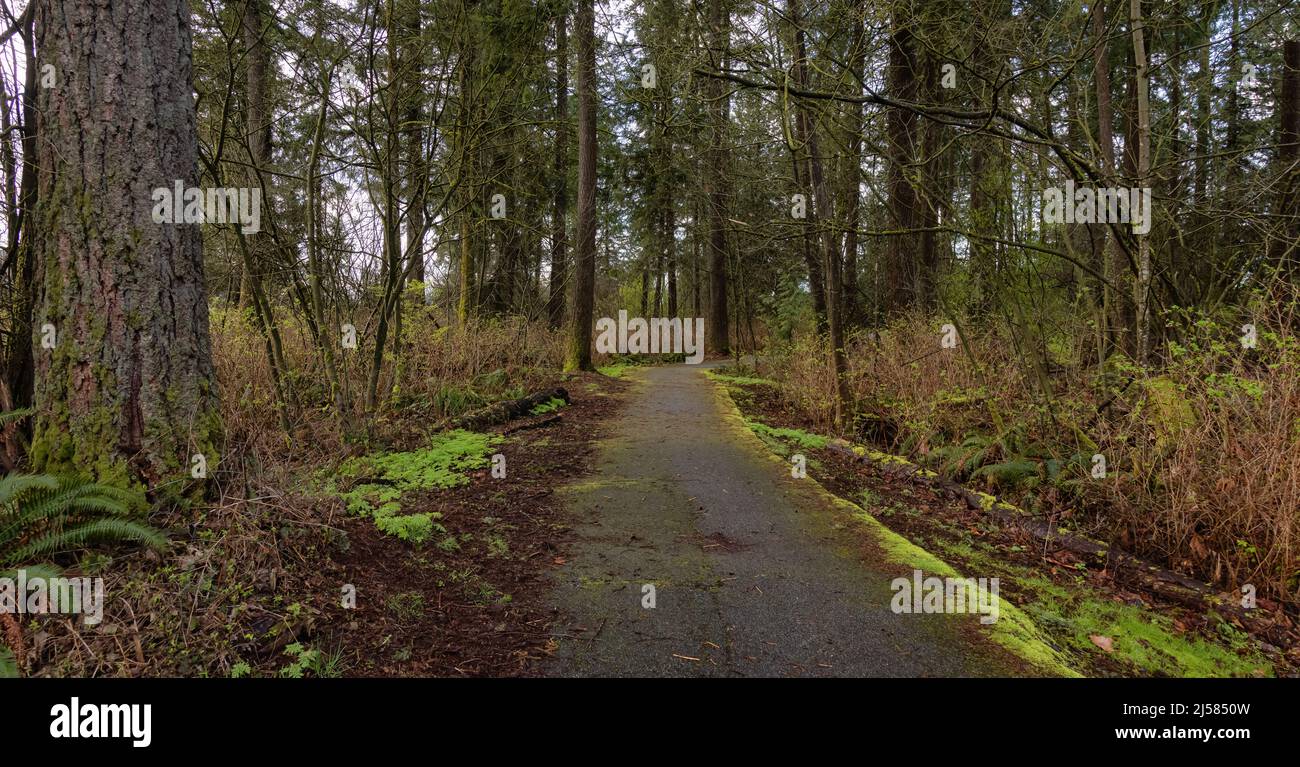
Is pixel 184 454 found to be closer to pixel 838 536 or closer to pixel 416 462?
pixel 416 462

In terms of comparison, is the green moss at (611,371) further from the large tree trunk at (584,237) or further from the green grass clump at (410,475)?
the green grass clump at (410,475)

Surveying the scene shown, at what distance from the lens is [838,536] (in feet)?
14.4

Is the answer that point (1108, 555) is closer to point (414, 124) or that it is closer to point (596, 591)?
point (596, 591)

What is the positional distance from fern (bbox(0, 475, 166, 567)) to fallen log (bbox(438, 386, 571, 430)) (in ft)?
14.0

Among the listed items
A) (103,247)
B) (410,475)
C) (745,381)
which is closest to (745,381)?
(745,381)

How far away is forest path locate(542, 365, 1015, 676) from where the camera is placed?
107 inches

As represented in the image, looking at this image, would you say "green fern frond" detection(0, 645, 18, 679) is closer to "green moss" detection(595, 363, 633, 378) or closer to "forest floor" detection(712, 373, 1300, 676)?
"forest floor" detection(712, 373, 1300, 676)

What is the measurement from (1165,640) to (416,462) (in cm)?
581

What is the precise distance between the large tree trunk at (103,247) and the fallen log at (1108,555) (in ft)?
19.8

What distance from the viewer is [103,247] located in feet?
9.94

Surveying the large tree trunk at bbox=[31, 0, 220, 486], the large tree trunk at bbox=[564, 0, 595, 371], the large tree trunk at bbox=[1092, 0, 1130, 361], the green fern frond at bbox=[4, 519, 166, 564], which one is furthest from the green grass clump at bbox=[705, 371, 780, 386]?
the green fern frond at bbox=[4, 519, 166, 564]

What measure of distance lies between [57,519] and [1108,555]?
637cm
